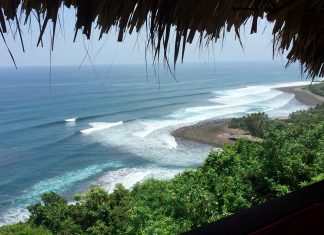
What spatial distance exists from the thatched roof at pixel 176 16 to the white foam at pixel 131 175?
12772 mm

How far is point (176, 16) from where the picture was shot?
0.98 meters

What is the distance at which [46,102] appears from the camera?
32844 millimetres

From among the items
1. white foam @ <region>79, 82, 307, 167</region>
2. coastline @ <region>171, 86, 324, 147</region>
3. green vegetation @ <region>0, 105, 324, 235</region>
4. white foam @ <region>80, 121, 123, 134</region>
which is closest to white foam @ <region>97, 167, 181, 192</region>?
white foam @ <region>79, 82, 307, 167</region>

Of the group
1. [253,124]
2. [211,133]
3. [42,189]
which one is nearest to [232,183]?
[42,189]

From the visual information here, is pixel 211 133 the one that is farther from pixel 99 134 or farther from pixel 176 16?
pixel 176 16

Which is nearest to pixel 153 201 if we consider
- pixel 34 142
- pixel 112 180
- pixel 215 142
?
pixel 112 180

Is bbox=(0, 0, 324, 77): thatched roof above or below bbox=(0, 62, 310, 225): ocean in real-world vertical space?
above

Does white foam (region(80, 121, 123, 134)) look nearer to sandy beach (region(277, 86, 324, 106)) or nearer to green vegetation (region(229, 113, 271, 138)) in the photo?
green vegetation (region(229, 113, 271, 138))

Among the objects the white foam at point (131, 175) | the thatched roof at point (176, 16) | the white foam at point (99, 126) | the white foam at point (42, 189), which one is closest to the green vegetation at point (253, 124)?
the white foam at point (99, 126)

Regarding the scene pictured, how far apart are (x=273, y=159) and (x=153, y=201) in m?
2.27

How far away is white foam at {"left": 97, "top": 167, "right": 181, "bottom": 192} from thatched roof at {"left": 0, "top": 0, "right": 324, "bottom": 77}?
12.8 metres

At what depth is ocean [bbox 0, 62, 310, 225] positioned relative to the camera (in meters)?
14.7

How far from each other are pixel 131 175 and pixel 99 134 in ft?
23.5

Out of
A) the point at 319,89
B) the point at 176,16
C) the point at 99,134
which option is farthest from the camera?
the point at 319,89
